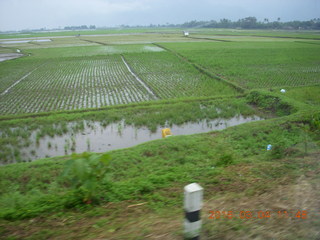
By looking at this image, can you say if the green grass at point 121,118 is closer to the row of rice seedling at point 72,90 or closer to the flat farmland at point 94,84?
the flat farmland at point 94,84

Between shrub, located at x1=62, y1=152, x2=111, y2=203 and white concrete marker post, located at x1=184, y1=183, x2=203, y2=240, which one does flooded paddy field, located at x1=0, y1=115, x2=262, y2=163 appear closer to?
shrub, located at x1=62, y1=152, x2=111, y2=203

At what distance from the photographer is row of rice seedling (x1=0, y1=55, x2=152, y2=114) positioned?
11141mm

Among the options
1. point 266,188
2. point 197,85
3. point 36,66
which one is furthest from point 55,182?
point 36,66

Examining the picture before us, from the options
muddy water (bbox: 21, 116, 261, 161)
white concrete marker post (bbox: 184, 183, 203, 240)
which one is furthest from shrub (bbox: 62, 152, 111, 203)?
muddy water (bbox: 21, 116, 261, 161)

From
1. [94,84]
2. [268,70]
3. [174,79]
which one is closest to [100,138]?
[94,84]

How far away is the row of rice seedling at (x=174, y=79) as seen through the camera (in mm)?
12806

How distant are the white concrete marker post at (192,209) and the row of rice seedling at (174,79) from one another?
10204 mm

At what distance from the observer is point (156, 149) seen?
243 inches

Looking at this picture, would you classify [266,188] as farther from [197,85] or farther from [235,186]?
[197,85]

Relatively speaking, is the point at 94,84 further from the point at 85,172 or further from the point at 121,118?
the point at 85,172

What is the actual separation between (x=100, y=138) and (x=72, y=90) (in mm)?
6706
